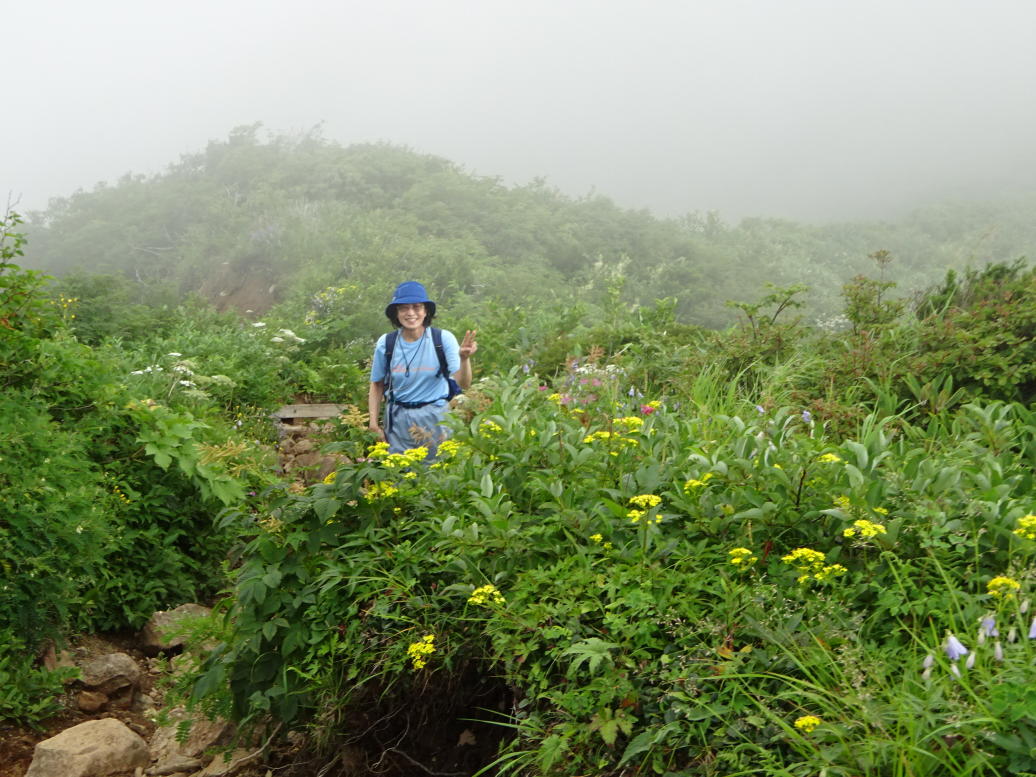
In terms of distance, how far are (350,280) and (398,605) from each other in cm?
1488

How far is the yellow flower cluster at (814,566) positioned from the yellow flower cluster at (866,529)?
4.3 inches

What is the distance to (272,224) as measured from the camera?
24203mm

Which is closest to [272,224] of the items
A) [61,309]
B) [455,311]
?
[455,311]

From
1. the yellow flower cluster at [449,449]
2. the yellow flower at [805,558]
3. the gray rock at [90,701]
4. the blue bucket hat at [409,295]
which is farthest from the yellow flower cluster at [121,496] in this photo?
the yellow flower at [805,558]

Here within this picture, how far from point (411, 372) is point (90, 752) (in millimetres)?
3111

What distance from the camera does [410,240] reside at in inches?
850

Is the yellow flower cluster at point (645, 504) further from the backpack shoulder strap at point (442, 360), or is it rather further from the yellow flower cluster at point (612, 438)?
the backpack shoulder strap at point (442, 360)

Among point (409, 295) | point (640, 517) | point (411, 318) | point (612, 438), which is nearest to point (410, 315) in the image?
point (411, 318)

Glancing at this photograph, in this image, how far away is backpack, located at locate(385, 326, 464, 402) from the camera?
6.39 metres

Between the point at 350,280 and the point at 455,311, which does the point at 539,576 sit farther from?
the point at 350,280

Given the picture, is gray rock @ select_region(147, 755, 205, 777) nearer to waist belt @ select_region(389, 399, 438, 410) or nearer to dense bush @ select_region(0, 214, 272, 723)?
dense bush @ select_region(0, 214, 272, 723)

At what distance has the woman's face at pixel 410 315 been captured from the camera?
6.45 meters

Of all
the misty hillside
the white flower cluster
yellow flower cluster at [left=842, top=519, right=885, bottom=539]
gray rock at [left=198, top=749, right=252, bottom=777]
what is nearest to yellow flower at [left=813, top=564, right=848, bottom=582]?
yellow flower cluster at [left=842, top=519, right=885, bottom=539]

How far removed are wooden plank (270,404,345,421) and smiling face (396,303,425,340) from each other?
4004mm
